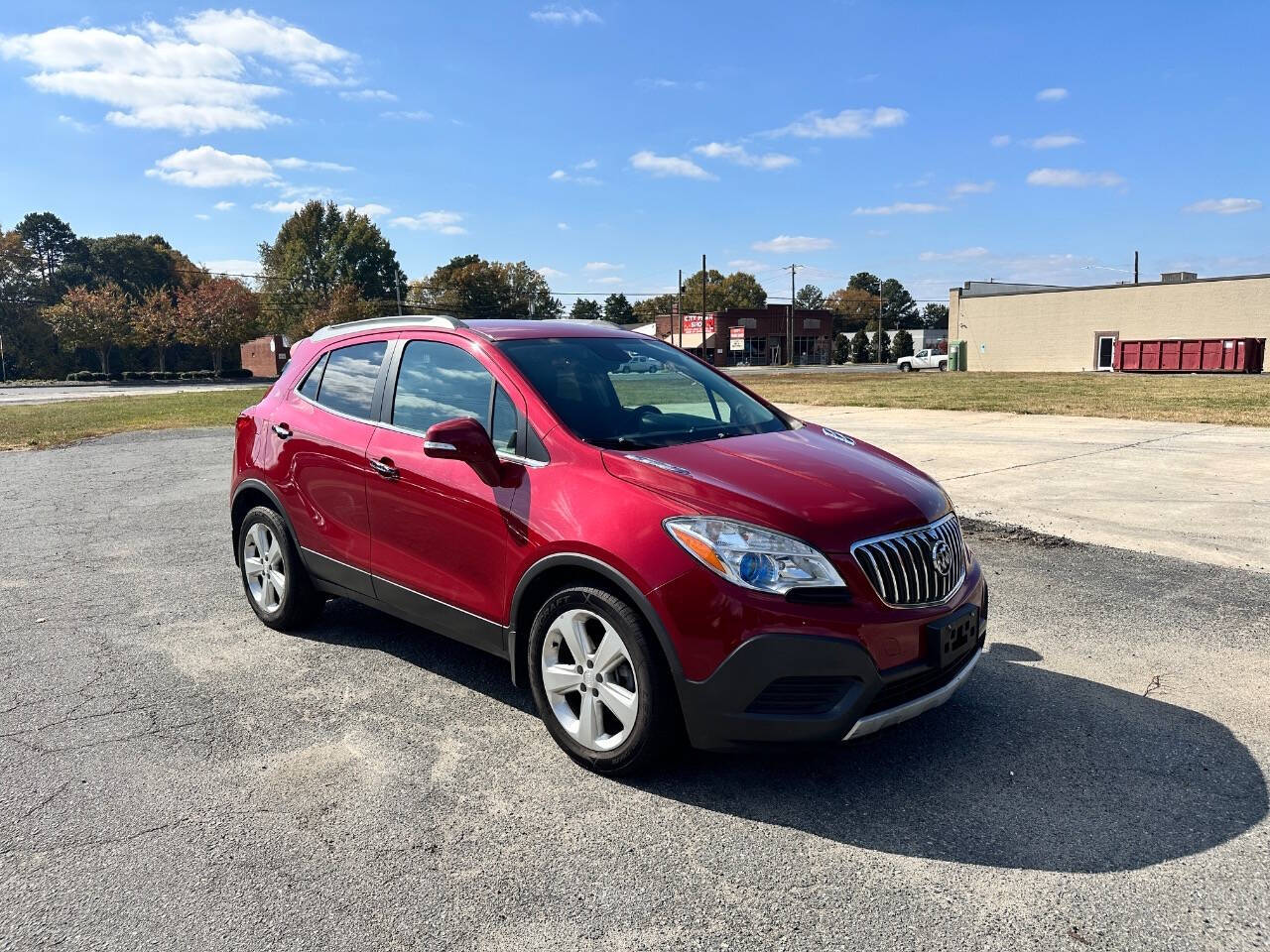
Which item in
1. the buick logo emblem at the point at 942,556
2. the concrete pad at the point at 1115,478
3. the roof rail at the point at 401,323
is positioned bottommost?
the concrete pad at the point at 1115,478

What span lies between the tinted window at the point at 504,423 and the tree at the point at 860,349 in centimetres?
9530

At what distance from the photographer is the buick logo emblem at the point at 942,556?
11.0 ft

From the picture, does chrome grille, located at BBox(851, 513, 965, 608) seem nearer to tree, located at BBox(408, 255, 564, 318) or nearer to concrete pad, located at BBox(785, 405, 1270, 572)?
concrete pad, located at BBox(785, 405, 1270, 572)

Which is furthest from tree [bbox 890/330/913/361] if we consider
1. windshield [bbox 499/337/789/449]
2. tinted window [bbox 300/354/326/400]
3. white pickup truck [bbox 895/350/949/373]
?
tinted window [bbox 300/354/326/400]

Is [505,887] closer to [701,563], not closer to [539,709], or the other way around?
[539,709]

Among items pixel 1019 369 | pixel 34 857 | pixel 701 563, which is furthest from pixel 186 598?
pixel 1019 369

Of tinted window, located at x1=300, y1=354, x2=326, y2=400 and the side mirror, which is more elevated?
tinted window, located at x1=300, y1=354, x2=326, y2=400

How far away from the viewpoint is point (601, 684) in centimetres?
339

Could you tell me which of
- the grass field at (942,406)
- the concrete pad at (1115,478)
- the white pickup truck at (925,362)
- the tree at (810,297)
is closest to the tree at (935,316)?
the tree at (810,297)

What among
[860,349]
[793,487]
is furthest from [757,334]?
[793,487]

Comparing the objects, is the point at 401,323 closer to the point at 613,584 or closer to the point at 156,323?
the point at 613,584

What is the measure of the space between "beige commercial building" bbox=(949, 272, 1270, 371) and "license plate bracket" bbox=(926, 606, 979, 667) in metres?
56.6

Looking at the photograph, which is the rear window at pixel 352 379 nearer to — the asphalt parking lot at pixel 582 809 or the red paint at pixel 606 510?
the red paint at pixel 606 510

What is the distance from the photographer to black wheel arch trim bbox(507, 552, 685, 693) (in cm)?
311
